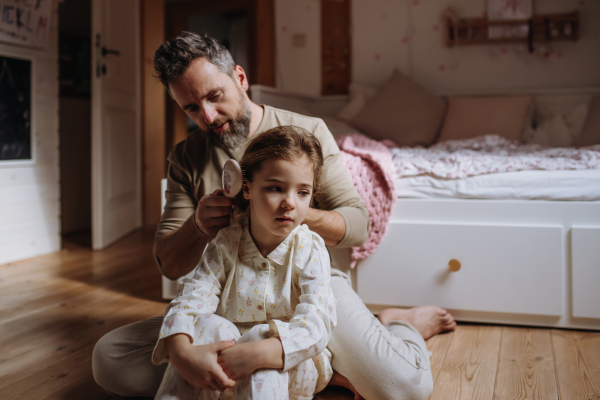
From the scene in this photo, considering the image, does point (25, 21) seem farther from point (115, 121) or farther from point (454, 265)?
point (454, 265)

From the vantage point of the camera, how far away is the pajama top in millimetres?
912

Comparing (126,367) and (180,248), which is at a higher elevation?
(180,248)

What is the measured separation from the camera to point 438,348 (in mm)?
1460

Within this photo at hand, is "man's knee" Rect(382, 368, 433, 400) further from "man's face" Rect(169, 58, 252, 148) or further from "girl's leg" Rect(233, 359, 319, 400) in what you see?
"man's face" Rect(169, 58, 252, 148)

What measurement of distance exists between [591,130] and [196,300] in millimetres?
2236

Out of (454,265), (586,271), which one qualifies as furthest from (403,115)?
(586,271)

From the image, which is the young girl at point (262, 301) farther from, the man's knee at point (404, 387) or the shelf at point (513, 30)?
the shelf at point (513, 30)

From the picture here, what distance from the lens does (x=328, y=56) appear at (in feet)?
11.0

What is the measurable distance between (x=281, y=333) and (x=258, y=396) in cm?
11

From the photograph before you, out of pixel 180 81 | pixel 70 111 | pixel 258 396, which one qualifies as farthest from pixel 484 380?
pixel 70 111

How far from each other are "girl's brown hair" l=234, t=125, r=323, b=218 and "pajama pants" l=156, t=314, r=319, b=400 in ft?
1.01

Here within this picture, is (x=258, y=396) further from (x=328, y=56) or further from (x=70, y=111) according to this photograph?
(x=70, y=111)

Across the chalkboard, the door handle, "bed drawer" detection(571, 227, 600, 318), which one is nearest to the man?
"bed drawer" detection(571, 227, 600, 318)

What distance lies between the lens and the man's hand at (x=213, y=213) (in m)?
1.02
